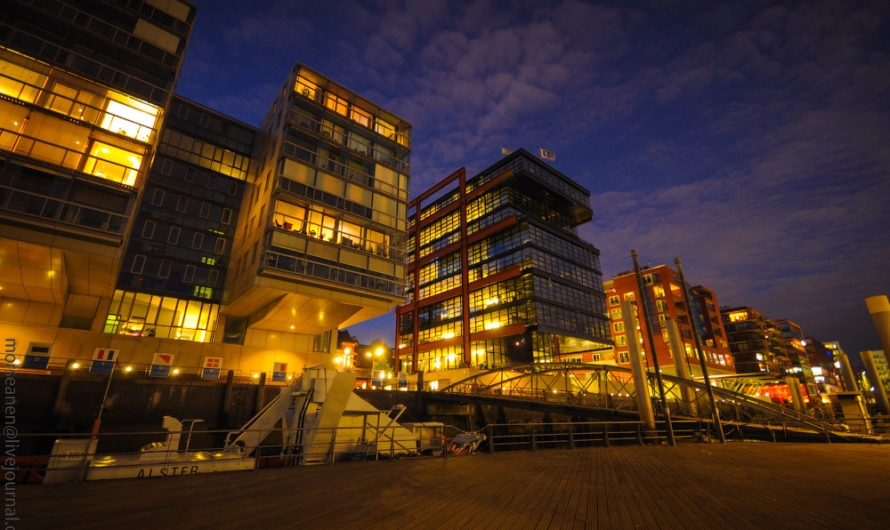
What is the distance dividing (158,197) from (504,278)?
42.8 meters

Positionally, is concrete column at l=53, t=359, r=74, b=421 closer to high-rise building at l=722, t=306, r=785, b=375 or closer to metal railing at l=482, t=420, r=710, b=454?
metal railing at l=482, t=420, r=710, b=454

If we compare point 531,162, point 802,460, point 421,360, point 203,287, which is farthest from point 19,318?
point 531,162

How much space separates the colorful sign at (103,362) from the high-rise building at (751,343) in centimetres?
12227

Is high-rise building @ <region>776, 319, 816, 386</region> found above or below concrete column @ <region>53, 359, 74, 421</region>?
above

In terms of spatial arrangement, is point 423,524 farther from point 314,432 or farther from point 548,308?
point 548,308

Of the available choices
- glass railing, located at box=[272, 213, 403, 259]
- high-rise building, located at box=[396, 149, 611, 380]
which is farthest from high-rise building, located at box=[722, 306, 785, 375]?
glass railing, located at box=[272, 213, 403, 259]

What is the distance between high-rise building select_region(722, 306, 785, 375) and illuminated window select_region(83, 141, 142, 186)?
12424 cm

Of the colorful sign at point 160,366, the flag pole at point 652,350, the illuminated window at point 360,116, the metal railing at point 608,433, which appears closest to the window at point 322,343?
the colorful sign at point 160,366

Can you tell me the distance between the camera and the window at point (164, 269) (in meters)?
32.9

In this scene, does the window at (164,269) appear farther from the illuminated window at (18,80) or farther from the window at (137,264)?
the illuminated window at (18,80)

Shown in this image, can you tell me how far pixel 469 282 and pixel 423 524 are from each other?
56.9m

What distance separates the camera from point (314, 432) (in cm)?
1705

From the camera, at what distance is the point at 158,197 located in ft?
112

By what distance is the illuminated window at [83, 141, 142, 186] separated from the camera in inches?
896
